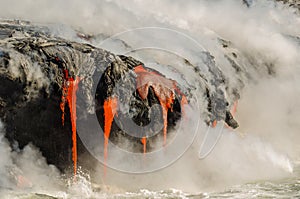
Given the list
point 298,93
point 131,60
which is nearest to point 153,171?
point 131,60

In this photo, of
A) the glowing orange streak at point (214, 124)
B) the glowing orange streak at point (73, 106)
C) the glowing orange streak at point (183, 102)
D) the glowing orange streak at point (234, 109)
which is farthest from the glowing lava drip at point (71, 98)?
the glowing orange streak at point (234, 109)

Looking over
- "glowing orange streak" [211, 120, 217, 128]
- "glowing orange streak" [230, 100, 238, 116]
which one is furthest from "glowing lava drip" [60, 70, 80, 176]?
"glowing orange streak" [230, 100, 238, 116]

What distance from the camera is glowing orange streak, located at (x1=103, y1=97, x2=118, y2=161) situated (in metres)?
17.8

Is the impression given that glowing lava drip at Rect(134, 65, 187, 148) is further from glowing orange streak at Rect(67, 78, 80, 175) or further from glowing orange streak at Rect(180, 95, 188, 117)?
glowing orange streak at Rect(67, 78, 80, 175)

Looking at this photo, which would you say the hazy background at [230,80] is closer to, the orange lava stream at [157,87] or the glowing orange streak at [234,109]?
the glowing orange streak at [234,109]

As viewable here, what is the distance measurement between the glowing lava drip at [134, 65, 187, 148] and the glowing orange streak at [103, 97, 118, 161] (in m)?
1.26

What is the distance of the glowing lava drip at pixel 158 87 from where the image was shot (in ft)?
61.9

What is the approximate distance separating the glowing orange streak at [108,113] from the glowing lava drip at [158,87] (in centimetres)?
126

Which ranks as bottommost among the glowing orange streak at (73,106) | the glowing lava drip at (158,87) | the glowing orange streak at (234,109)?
the glowing orange streak at (73,106)

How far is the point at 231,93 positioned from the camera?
2605cm

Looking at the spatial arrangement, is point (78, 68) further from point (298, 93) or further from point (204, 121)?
point (298, 93)

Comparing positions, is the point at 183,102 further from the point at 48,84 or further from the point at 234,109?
the point at 234,109

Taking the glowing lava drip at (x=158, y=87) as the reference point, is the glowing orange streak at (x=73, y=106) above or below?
below

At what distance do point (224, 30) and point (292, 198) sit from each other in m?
19.3
